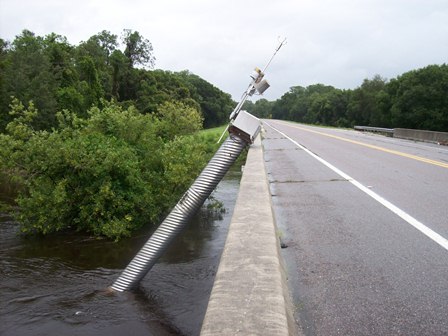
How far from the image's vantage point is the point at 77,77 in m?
57.9

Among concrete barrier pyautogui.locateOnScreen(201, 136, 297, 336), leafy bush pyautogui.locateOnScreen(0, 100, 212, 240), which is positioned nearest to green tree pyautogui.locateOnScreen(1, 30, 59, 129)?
leafy bush pyautogui.locateOnScreen(0, 100, 212, 240)

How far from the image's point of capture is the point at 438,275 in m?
4.33

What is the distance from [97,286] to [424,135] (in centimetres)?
3211

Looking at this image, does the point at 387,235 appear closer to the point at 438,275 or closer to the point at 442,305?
the point at 438,275

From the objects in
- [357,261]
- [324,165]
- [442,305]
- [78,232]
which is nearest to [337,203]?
[357,261]

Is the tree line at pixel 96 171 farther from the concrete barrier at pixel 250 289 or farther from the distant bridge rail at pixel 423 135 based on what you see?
the distant bridge rail at pixel 423 135

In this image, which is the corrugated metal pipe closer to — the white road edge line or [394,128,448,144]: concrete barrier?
the white road edge line

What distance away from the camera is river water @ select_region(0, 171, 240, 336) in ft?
23.2

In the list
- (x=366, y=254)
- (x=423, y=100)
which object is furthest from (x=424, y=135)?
(x=366, y=254)

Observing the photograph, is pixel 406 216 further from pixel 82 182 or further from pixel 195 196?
pixel 82 182

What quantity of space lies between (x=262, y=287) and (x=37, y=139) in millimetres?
11298

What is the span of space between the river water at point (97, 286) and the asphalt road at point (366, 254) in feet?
7.75

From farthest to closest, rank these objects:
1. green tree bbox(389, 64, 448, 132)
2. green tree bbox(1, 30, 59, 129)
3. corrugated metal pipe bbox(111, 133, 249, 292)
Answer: green tree bbox(389, 64, 448, 132)
green tree bbox(1, 30, 59, 129)
corrugated metal pipe bbox(111, 133, 249, 292)

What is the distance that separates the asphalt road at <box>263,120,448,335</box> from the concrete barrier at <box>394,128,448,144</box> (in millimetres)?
23747
